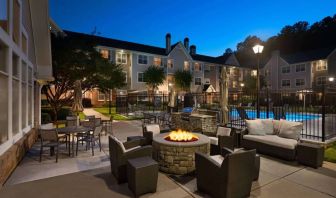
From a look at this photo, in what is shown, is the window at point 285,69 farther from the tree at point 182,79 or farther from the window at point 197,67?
the tree at point 182,79

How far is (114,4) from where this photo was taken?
55062mm

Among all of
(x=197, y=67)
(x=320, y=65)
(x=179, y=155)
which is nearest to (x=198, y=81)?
(x=197, y=67)

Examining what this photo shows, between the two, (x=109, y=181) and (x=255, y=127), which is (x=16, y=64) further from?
(x=255, y=127)

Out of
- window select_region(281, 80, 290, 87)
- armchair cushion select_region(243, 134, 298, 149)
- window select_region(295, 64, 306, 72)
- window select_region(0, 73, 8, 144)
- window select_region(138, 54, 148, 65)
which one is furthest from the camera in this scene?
window select_region(281, 80, 290, 87)

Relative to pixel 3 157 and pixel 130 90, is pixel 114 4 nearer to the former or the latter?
pixel 130 90

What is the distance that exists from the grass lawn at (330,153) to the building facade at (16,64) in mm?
8835

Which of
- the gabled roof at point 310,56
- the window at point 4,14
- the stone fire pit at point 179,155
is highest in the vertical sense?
the gabled roof at point 310,56

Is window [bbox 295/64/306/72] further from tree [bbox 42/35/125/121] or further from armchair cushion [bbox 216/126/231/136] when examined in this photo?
armchair cushion [bbox 216/126/231/136]

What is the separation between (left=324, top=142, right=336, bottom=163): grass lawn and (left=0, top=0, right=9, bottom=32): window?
9.84 meters

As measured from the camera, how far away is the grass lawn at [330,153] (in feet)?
19.2

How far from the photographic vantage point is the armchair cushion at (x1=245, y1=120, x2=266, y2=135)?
6.98m

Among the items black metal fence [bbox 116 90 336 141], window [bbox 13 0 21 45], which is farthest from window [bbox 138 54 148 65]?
window [bbox 13 0 21 45]

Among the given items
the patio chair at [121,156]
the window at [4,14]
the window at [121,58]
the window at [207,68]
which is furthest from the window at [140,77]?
the patio chair at [121,156]

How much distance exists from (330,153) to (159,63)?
27411 mm
